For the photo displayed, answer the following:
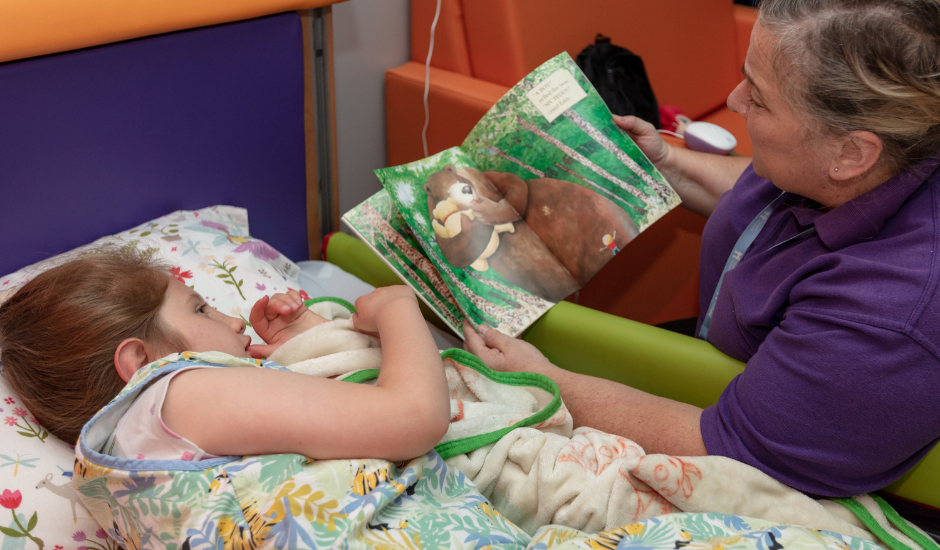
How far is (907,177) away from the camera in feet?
2.67

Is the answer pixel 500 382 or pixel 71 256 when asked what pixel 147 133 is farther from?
pixel 500 382

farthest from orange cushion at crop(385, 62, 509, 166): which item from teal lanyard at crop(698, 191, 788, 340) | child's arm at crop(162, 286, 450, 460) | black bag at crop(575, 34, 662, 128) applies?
child's arm at crop(162, 286, 450, 460)

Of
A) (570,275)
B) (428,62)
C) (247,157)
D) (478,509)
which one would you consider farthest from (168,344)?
(428,62)

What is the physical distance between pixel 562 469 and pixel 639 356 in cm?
31

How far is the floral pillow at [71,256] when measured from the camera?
84 cm

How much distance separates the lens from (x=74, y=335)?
2.69 ft

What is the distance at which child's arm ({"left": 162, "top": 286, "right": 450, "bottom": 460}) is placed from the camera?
2.38ft

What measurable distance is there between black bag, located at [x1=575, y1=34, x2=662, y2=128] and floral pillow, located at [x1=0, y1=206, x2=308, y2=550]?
0.83 metres

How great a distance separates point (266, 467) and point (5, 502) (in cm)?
36

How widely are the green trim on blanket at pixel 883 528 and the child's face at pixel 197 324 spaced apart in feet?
2.67

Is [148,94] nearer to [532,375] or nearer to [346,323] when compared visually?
[346,323]

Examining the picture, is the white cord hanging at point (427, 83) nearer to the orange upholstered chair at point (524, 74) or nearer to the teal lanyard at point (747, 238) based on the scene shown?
the orange upholstered chair at point (524, 74)

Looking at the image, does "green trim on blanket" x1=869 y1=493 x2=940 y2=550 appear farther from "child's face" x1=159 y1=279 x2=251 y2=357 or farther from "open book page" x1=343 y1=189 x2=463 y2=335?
"child's face" x1=159 y1=279 x2=251 y2=357

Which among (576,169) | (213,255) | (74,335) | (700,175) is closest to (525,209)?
(576,169)
